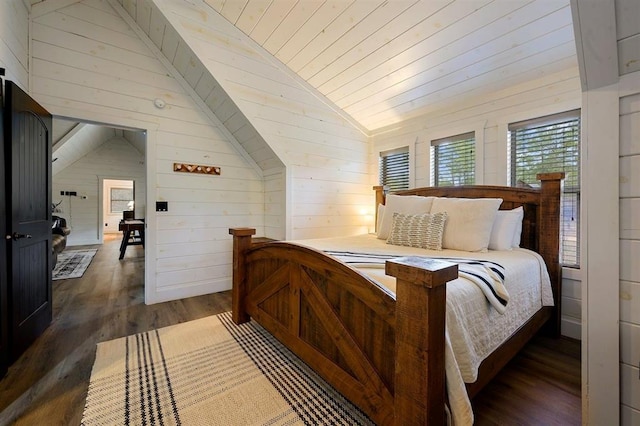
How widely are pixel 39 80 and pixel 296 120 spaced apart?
91.1 inches

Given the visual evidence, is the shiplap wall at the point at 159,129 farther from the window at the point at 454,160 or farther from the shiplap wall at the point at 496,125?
the window at the point at 454,160

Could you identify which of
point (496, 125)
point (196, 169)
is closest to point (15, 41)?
point (196, 169)

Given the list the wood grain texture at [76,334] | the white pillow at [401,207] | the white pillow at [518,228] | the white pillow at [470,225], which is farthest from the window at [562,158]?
the wood grain texture at [76,334]

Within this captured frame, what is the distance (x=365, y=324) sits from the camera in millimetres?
1176

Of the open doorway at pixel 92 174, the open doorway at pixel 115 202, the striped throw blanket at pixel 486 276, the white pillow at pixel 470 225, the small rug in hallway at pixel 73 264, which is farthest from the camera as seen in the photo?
the open doorway at pixel 115 202

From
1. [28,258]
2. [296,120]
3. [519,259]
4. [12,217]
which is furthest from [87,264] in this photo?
[519,259]

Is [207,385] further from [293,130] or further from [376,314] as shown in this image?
[293,130]

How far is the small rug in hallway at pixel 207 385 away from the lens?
4.19 ft

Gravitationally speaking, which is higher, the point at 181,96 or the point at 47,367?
the point at 181,96

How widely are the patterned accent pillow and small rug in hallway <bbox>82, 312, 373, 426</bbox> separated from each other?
1.28 m

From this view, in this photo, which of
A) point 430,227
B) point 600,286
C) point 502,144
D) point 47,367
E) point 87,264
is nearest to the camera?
point 600,286

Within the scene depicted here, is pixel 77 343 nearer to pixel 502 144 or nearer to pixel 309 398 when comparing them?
pixel 309 398

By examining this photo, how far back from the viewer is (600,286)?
3.24ft

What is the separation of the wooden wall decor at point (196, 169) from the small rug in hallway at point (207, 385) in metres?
1.70
